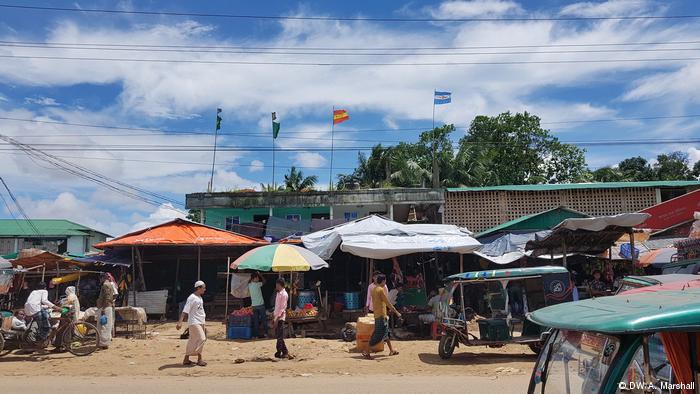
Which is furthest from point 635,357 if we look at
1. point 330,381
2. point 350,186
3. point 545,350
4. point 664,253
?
point 350,186

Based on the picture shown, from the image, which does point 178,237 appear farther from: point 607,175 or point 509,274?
point 607,175

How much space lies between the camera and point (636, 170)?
151 ft

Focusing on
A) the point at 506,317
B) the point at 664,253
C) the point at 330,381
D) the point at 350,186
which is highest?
the point at 350,186

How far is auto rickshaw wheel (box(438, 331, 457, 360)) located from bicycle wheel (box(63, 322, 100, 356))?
25.4 ft

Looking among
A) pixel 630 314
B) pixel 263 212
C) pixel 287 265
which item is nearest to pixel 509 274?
pixel 287 265

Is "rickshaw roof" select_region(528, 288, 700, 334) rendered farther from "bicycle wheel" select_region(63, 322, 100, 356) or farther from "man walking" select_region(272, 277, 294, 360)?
"bicycle wheel" select_region(63, 322, 100, 356)

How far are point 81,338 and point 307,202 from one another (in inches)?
A: 514

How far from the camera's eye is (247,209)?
2497cm

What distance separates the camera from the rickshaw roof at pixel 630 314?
9.80 feet

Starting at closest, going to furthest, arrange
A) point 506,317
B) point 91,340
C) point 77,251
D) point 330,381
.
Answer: point 330,381
point 506,317
point 91,340
point 77,251

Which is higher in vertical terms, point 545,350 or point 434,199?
point 434,199

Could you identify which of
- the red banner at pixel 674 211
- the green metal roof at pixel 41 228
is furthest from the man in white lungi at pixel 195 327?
the green metal roof at pixel 41 228

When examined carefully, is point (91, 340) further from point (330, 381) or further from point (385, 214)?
point (385, 214)

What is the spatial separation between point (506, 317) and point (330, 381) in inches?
166
